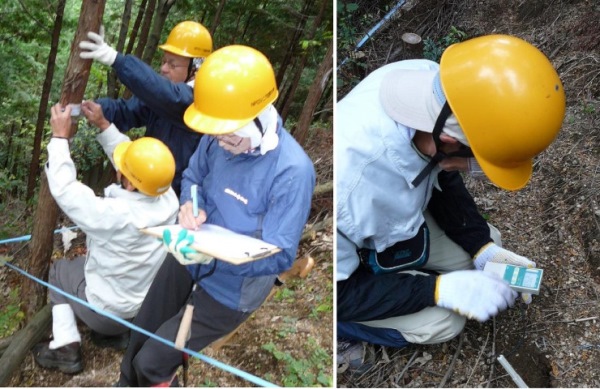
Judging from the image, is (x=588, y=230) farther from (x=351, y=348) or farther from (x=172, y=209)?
(x=172, y=209)

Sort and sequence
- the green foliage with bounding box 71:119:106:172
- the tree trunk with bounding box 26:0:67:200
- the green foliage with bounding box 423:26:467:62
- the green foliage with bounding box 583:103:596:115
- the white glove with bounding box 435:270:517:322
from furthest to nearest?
the green foliage with bounding box 71:119:106:172 → the tree trunk with bounding box 26:0:67:200 → the green foliage with bounding box 423:26:467:62 → the green foliage with bounding box 583:103:596:115 → the white glove with bounding box 435:270:517:322

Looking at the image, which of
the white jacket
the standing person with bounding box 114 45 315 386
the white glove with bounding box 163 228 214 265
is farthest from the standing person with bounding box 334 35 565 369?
the white jacket

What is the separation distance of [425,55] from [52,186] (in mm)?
3423

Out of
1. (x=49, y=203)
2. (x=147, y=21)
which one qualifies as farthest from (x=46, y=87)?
(x=49, y=203)

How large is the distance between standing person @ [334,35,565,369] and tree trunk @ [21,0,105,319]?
1325 millimetres

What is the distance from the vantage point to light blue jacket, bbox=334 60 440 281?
6.78 feet

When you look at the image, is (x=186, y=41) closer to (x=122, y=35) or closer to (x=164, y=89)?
(x=164, y=89)

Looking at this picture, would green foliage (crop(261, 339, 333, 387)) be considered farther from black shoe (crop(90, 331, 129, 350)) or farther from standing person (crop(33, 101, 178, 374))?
standing person (crop(33, 101, 178, 374))

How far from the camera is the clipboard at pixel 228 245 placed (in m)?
1.83

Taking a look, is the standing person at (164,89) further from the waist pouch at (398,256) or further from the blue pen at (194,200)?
the waist pouch at (398,256)

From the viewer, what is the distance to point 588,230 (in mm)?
3121

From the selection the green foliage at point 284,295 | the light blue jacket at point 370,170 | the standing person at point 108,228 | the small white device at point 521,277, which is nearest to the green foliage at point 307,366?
the green foliage at point 284,295

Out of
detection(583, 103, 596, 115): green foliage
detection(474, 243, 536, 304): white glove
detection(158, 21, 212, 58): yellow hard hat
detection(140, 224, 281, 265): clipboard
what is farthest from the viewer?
detection(583, 103, 596, 115): green foliage

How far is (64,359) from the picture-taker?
3041mm
